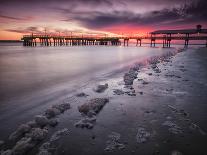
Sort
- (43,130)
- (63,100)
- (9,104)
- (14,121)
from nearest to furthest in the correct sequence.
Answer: (43,130) → (14,121) → (9,104) → (63,100)

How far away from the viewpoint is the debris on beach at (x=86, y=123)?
475 centimetres

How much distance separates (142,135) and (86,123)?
1.48m

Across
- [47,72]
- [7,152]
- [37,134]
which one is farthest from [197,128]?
[47,72]

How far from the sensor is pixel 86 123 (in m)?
4.84

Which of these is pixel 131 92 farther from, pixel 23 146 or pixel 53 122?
pixel 23 146

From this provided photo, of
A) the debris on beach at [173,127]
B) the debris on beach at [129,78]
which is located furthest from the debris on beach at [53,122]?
the debris on beach at [129,78]

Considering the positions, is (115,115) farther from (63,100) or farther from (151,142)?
(63,100)

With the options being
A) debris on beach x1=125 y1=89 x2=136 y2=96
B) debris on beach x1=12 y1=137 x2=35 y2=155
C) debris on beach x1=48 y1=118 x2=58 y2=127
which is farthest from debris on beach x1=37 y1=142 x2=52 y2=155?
debris on beach x1=125 y1=89 x2=136 y2=96

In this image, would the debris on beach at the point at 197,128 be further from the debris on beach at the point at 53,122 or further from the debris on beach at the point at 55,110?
the debris on beach at the point at 55,110

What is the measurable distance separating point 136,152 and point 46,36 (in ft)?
436

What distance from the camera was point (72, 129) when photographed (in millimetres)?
4602

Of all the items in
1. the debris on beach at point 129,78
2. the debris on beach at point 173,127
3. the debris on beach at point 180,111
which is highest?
the debris on beach at point 129,78

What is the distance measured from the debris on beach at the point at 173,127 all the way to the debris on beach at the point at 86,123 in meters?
1.89

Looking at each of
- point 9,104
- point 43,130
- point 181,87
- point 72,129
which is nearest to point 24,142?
point 43,130
